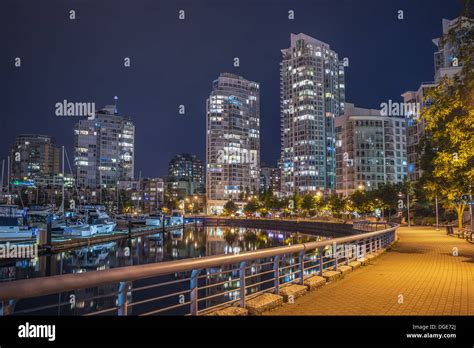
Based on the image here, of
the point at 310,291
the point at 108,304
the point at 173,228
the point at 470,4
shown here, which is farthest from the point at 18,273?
the point at 173,228

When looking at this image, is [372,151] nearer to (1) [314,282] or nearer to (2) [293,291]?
(1) [314,282]

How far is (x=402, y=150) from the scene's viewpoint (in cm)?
16075

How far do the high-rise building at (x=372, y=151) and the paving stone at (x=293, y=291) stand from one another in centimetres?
14705

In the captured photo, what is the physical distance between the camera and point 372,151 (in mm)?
156500

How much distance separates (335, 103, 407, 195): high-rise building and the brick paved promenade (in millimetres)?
141342

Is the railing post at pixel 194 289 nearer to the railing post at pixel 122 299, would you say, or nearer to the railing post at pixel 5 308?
the railing post at pixel 122 299

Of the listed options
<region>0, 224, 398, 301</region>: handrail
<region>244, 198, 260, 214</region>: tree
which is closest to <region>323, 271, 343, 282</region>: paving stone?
<region>0, 224, 398, 301</region>: handrail

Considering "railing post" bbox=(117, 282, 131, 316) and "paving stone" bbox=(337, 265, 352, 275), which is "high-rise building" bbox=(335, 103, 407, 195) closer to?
"paving stone" bbox=(337, 265, 352, 275)

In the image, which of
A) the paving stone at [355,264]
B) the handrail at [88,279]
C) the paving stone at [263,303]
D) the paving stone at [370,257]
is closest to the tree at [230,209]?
the paving stone at [370,257]

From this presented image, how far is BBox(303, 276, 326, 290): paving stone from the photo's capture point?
11237 millimetres

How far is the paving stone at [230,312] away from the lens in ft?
25.3
